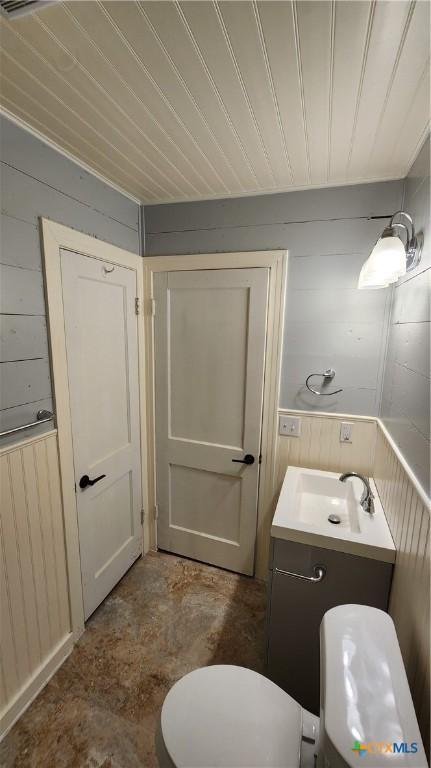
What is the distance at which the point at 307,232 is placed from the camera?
5.56ft

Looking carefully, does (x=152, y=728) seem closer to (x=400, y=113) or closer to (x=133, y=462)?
(x=133, y=462)

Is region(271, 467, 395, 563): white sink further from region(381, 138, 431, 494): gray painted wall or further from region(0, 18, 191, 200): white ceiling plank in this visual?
region(0, 18, 191, 200): white ceiling plank

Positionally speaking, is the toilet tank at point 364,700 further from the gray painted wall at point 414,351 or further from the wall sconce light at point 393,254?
the wall sconce light at point 393,254

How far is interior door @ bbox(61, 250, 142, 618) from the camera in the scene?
152cm

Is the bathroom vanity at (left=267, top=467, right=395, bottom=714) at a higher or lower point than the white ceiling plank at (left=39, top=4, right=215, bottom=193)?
lower

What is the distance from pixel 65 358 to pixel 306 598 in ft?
4.81

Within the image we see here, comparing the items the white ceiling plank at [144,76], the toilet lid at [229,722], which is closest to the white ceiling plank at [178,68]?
the white ceiling plank at [144,76]

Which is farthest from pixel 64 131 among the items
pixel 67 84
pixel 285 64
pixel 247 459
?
pixel 247 459

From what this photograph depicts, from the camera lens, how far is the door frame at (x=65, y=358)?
1333 millimetres

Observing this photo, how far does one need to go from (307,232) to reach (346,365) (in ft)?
2.42

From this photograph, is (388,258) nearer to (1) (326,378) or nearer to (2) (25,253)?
(1) (326,378)

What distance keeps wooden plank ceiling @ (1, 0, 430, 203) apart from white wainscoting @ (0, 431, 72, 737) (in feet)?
4.01

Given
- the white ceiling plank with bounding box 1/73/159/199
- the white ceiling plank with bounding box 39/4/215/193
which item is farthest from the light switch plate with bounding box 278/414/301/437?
the white ceiling plank with bounding box 1/73/159/199

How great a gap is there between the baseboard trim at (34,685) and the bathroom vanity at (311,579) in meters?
0.99
